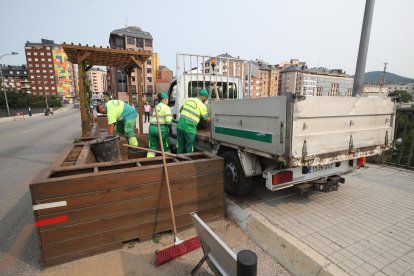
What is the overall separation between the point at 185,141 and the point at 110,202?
2746mm

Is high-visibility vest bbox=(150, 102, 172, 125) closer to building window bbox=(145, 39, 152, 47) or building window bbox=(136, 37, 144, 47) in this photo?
building window bbox=(136, 37, 144, 47)

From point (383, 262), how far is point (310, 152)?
4.39 ft

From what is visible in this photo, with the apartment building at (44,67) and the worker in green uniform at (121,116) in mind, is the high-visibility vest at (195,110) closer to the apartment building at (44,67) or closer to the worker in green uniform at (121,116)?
the worker in green uniform at (121,116)

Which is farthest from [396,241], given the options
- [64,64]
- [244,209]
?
[64,64]

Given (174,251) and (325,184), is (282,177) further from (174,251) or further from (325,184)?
(174,251)

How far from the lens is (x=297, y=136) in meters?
2.82

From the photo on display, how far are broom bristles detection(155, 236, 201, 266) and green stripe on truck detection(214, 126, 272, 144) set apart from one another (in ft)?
5.15

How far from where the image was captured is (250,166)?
3686 mm

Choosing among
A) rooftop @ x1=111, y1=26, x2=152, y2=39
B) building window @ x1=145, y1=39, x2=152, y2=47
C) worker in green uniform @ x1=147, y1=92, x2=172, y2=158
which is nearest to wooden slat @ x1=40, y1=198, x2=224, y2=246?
worker in green uniform @ x1=147, y1=92, x2=172, y2=158

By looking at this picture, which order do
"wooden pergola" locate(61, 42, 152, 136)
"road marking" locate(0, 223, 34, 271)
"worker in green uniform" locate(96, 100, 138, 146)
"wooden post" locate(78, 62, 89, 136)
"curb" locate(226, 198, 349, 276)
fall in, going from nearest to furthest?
"curb" locate(226, 198, 349, 276), "road marking" locate(0, 223, 34, 271), "worker in green uniform" locate(96, 100, 138, 146), "wooden pergola" locate(61, 42, 152, 136), "wooden post" locate(78, 62, 89, 136)

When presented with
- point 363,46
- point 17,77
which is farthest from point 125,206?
point 17,77

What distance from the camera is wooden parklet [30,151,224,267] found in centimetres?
248

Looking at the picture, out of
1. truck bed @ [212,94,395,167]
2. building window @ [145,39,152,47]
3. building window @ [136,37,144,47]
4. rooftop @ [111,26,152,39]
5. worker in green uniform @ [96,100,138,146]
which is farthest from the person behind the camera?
building window @ [145,39,152,47]

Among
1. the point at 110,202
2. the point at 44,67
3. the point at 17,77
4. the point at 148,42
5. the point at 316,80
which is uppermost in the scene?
the point at 148,42
